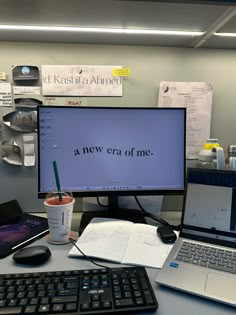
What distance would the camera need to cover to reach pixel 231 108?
110 centimetres

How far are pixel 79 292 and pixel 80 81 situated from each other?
75 centimetres

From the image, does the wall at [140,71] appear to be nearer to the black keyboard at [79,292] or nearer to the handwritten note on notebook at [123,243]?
the handwritten note on notebook at [123,243]

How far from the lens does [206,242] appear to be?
74 centimetres

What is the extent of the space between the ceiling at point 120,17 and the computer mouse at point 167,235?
2.04 feet

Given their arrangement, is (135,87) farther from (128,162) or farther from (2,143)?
(2,143)

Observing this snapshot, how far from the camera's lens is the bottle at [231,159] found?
3.17ft

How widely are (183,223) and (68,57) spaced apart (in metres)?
0.72

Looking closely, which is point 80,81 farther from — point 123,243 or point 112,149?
point 123,243

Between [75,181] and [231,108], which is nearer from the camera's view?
[75,181]

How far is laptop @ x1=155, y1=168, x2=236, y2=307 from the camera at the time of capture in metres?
0.57

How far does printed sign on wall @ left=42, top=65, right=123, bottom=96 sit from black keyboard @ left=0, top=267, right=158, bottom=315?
26.1 inches

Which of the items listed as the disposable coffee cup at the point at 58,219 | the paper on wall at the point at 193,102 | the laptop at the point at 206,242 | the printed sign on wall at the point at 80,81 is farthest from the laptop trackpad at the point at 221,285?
the printed sign on wall at the point at 80,81

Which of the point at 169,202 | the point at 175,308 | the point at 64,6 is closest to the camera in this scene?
the point at 175,308

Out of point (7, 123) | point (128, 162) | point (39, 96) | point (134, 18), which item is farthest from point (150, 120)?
point (7, 123)
